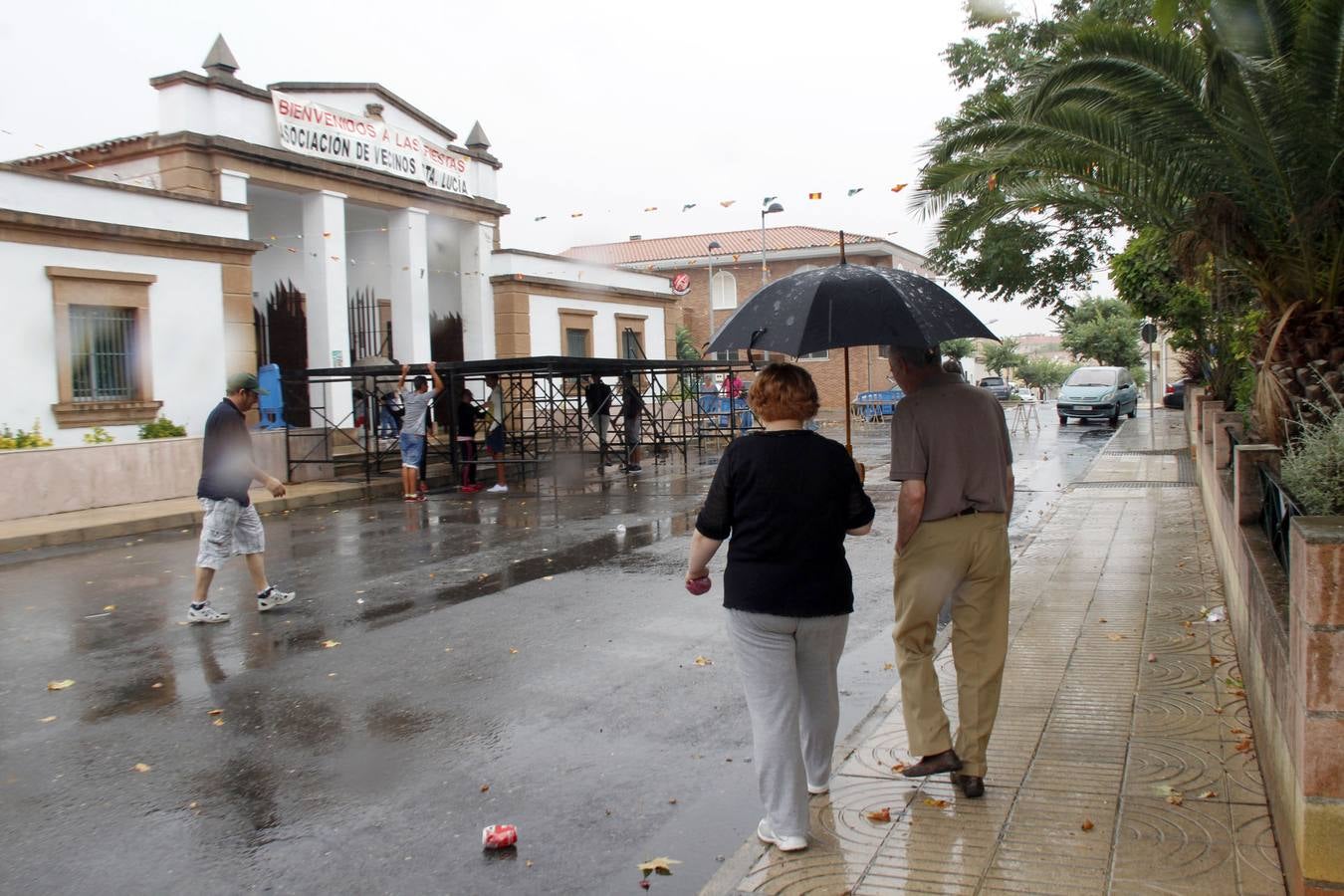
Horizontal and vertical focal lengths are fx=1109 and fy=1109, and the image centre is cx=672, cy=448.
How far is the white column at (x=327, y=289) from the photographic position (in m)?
20.2

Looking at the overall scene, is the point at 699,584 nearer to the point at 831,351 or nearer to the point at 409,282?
the point at 409,282

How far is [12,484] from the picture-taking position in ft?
44.9

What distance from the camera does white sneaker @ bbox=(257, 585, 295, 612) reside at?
28.4 ft

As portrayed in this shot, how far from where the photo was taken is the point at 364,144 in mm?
21188

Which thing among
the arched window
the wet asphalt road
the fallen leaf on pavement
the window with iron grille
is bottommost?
the fallen leaf on pavement

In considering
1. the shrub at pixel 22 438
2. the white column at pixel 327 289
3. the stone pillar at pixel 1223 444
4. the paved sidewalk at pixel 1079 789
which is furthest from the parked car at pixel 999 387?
Answer: the paved sidewalk at pixel 1079 789

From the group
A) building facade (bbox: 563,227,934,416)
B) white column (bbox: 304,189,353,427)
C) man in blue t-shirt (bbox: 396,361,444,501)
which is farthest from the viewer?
building facade (bbox: 563,227,934,416)

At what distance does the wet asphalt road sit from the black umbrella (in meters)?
1.87

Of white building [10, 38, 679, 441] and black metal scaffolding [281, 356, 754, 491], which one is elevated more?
white building [10, 38, 679, 441]

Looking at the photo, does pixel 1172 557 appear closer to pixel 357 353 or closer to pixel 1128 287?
pixel 1128 287

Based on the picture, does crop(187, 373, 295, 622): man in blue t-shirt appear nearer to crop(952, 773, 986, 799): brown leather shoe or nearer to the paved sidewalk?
the paved sidewalk

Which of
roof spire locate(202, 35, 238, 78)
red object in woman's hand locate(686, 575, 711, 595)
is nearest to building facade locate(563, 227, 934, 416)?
roof spire locate(202, 35, 238, 78)

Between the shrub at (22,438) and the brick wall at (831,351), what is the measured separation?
3199 centimetres

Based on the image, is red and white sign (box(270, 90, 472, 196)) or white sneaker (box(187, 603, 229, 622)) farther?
red and white sign (box(270, 90, 472, 196))
